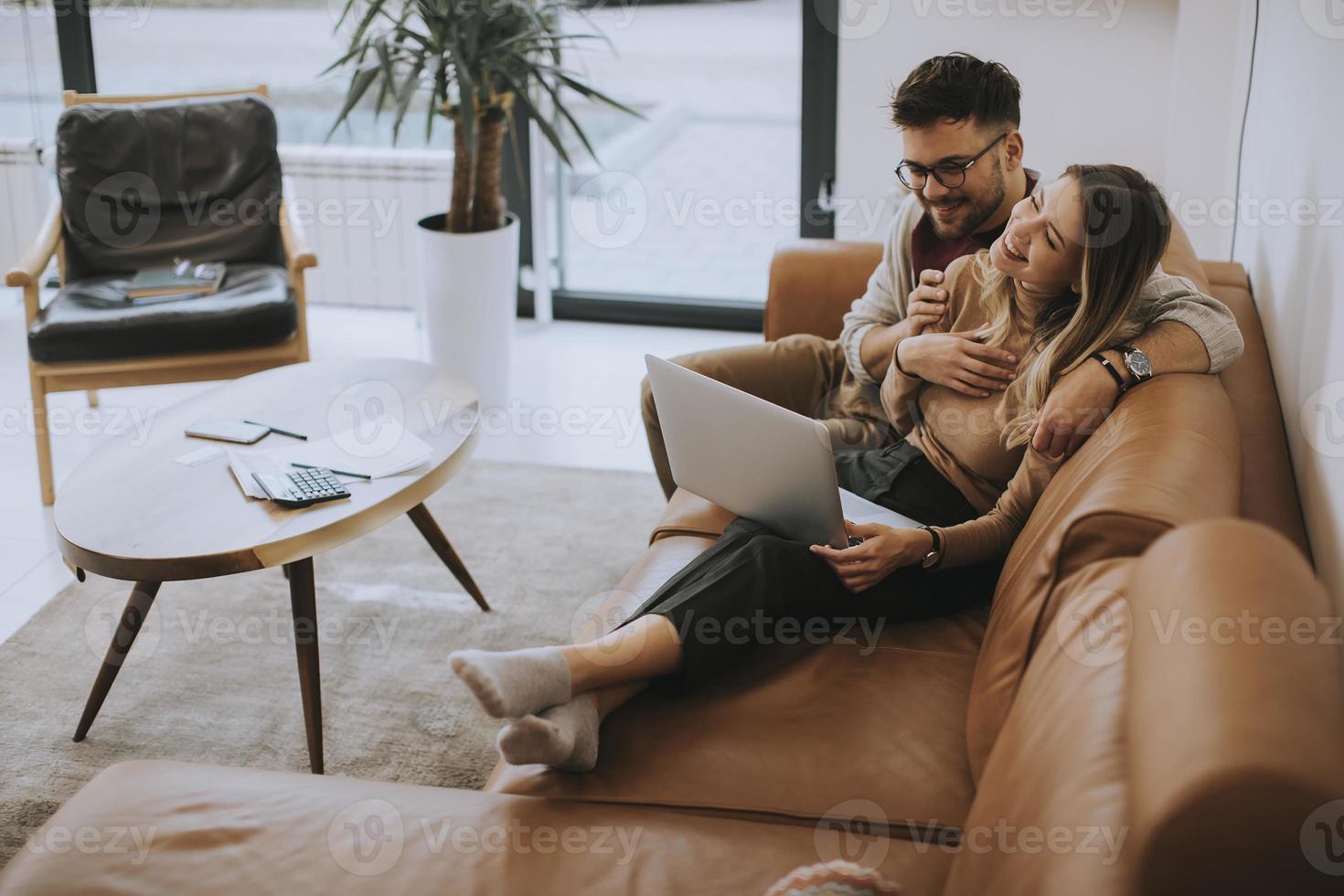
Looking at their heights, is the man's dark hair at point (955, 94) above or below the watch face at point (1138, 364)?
above

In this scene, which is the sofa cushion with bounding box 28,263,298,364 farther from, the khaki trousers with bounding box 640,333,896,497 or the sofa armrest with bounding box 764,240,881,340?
the sofa armrest with bounding box 764,240,881,340

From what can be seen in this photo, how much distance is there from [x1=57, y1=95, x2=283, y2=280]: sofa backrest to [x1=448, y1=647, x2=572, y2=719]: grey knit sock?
2.51 m

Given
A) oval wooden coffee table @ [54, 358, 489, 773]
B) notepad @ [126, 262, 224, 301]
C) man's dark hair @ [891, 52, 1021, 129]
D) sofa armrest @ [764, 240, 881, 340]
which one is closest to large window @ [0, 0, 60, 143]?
notepad @ [126, 262, 224, 301]

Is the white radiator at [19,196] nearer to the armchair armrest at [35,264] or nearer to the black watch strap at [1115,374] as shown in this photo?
the armchair armrest at [35,264]

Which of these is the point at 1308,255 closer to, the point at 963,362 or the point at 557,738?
the point at 963,362

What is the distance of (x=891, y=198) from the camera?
A: 388 cm

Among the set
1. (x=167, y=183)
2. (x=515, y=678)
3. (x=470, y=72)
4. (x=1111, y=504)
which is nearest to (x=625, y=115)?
(x=470, y=72)

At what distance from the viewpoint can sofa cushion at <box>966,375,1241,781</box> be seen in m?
1.28

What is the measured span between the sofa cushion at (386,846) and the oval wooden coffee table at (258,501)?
56 centimetres

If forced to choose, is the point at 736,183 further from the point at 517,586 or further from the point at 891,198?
the point at 517,586

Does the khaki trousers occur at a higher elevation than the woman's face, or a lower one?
lower

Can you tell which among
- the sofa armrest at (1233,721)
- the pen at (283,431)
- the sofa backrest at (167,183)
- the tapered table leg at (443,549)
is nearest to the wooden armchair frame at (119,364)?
the sofa backrest at (167,183)

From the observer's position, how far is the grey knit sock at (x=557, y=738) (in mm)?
1466

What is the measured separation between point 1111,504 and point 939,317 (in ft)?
2.86
